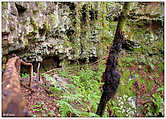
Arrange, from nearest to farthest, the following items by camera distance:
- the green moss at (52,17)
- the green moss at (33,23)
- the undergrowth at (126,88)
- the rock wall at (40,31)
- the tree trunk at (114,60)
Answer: the tree trunk at (114,60) → the rock wall at (40,31) → the green moss at (33,23) → the undergrowth at (126,88) → the green moss at (52,17)

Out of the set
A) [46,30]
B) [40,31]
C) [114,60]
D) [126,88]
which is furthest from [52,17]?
[126,88]

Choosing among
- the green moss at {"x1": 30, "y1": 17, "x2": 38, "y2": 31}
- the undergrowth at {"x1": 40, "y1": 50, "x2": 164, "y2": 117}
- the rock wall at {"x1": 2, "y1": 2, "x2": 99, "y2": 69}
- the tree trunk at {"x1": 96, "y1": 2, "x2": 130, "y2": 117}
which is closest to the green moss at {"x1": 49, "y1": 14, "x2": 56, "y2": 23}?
the rock wall at {"x1": 2, "y1": 2, "x2": 99, "y2": 69}

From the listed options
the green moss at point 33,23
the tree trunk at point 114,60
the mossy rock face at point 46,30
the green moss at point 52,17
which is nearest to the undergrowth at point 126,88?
the mossy rock face at point 46,30

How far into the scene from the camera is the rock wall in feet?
10.1

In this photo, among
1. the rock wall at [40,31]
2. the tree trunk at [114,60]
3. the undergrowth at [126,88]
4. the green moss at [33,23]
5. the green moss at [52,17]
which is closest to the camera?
the tree trunk at [114,60]

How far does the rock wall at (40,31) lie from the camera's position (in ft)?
10.1

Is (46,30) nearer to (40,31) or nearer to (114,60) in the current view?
(40,31)

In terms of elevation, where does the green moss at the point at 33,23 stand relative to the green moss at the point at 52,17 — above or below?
below

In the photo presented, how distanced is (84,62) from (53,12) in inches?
119

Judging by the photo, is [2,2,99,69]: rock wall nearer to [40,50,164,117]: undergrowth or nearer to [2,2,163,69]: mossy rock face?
[2,2,163,69]: mossy rock face

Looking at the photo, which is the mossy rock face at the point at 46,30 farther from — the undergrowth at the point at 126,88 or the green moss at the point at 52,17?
the undergrowth at the point at 126,88

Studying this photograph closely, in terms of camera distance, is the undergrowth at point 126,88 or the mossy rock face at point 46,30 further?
the undergrowth at point 126,88

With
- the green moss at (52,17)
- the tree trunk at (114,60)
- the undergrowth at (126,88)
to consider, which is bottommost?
the undergrowth at (126,88)

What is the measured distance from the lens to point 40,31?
4.14 m
